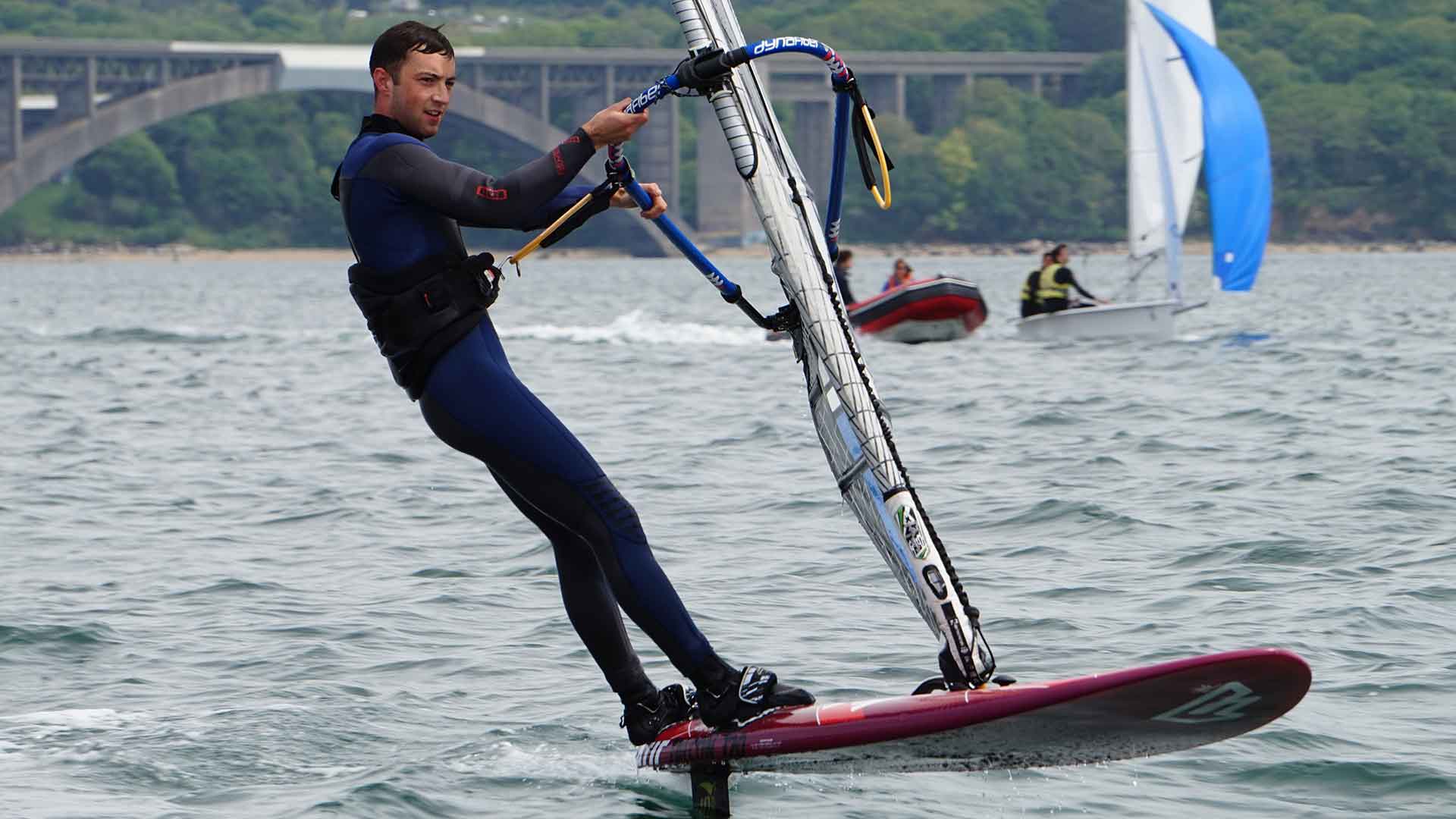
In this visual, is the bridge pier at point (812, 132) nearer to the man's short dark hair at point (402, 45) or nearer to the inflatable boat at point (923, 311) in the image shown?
the inflatable boat at point (923, 311)

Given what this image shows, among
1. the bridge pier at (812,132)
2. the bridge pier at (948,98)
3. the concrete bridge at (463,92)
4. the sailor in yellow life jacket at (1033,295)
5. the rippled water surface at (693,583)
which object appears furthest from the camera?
the bridge pier at (948,98)

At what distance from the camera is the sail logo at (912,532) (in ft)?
18.5

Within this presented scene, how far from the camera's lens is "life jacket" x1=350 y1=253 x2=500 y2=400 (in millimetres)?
5633

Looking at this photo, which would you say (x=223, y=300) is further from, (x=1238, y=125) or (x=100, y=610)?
(x=100, y=610)

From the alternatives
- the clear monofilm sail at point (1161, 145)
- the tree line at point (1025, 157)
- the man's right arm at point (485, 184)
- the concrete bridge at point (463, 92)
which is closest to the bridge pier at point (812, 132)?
the concrete bridge at point (463, 92)

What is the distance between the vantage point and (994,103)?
140 metres

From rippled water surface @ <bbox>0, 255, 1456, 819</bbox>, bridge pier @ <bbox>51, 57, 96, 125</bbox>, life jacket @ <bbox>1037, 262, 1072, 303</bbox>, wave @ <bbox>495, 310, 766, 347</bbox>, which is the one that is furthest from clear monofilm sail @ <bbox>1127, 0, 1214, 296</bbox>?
bridge pier @ <bbox>51, 57, 96, 125</bbox>

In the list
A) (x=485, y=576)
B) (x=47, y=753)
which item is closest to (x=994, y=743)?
(x=47, y=753)

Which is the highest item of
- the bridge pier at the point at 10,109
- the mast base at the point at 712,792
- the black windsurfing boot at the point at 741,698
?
the bridge pier at the point at 10,109

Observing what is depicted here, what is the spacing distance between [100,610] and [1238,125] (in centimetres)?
2444

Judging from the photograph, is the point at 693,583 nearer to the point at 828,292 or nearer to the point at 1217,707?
the point at 828,292

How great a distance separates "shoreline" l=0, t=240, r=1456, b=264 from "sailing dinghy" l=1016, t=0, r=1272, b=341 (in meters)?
87.6

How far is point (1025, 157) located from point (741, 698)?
130453 mm

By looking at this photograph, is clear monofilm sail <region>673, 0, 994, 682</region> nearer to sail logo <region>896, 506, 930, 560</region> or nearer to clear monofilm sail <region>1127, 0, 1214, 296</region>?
sail logo <region>896, 506, 930, 560</region>
